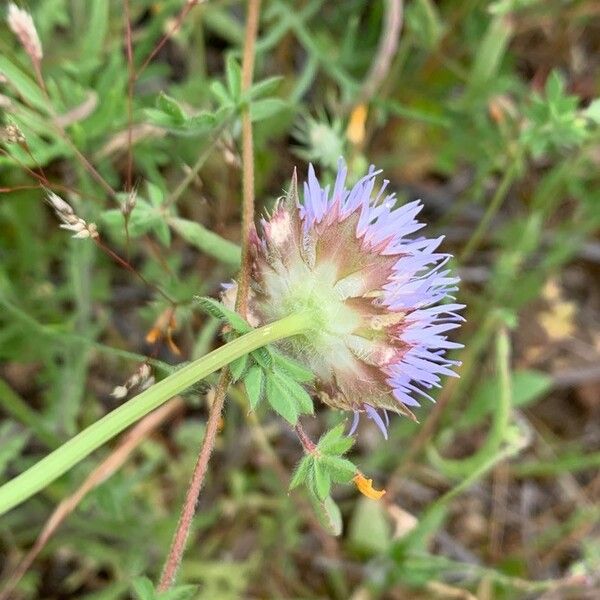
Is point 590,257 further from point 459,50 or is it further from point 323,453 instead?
point 323,453

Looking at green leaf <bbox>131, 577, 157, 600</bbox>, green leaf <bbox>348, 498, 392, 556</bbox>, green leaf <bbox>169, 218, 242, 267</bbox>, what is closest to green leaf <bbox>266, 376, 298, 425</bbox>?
green leaf <bbox>131, 577, 157, 600</bbox>

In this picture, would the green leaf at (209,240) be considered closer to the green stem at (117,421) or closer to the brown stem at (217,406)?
the brown stem at (217,406)

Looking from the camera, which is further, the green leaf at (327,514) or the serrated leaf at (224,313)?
the green leaf at (327,514)

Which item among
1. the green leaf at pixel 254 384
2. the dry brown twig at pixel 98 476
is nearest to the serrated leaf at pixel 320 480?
the green leaf at pixel 254 384

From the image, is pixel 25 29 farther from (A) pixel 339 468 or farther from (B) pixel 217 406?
(A) pixel 339 468

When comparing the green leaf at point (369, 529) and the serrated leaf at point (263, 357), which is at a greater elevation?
the green leaf at point (369, 529)

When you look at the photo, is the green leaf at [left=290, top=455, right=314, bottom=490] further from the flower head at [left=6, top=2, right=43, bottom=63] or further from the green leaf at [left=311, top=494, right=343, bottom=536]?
the flower head at [left=6, top=2, right=43, bottom=63]
